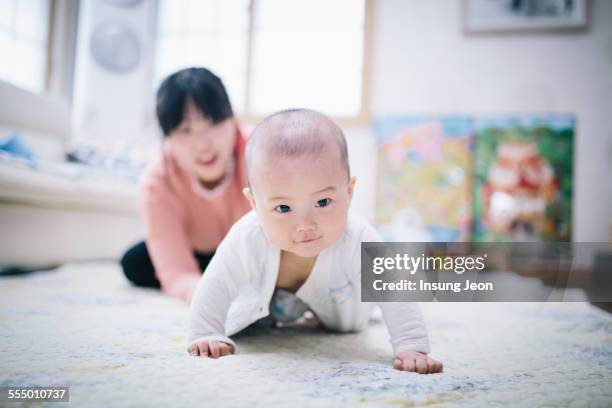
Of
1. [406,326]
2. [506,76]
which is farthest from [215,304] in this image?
[506,76]

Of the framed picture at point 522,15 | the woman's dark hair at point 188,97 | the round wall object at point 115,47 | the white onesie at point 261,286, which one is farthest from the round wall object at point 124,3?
the white onesie at point 261,286

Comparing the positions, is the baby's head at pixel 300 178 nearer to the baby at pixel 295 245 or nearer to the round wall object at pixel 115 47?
the baby at pixel 295 245

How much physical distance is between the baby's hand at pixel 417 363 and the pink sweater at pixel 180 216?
654 mm

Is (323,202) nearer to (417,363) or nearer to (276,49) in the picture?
(417,363)

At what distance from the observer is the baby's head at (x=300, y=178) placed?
2.13 ft

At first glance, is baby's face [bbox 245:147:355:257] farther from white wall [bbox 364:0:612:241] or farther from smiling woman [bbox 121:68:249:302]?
white wall [bbox 364:0:612:241]

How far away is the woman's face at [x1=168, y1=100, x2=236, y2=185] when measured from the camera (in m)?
1.12

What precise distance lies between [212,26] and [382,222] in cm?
207

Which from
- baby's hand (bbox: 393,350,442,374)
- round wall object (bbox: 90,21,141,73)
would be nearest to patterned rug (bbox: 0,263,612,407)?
baby's hand (bbox: 393,350,442,374)

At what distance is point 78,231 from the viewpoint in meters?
1.86

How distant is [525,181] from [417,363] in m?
2.63

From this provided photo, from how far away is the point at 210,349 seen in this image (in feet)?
2.20

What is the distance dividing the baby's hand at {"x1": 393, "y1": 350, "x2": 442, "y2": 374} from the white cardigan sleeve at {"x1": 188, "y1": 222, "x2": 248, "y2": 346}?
0.26 m

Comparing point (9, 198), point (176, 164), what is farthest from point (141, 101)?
point (176, 164)
